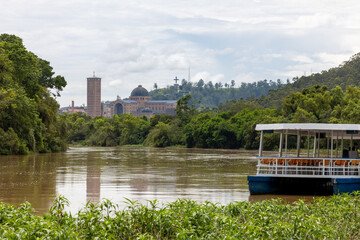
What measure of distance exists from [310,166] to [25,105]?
110 feet

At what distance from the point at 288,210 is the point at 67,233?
467 centimetres

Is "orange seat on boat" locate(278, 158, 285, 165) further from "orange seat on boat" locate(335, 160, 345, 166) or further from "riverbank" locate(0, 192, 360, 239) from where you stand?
"riverbank" locate(0, 192, 360, 239)

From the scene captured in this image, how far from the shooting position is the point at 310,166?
19.2 meters

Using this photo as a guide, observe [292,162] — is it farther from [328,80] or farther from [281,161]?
[328,80]

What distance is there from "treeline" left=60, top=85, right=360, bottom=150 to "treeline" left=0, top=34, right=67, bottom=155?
5.79 meters

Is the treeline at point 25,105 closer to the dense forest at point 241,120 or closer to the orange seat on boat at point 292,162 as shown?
the dense forest at point 241,120

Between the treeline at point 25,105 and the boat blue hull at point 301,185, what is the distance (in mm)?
31281

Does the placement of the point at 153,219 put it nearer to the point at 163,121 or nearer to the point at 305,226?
the point at 305,226

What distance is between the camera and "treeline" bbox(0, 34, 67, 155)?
46.8 meters

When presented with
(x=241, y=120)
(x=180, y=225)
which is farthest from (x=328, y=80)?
(x=180, y=225)

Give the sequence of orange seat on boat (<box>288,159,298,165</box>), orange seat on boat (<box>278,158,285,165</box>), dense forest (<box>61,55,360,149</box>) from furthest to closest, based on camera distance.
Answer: dense forest (<box>61,55,360,149</box>)
orange seat on boat (<box>288,159,298,165</box>)
orange seat on boat (<box>278,158,285,165</box>)

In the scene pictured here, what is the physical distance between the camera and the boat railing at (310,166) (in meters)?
19.2

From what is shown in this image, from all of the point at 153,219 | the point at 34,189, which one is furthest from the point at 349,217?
the point at 34,189

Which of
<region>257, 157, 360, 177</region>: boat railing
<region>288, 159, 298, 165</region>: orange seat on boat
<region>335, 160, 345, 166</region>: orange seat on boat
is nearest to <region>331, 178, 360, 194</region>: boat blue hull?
<region>257, 157, 360, 177</region>: boat railing
